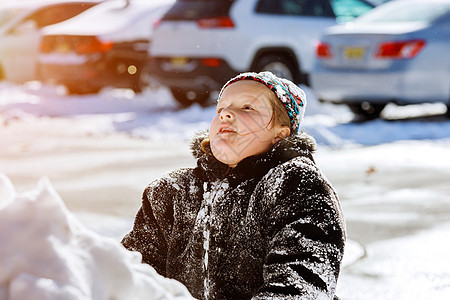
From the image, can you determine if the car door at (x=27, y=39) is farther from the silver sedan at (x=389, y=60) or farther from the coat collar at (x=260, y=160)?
the coat collar at (x=260, y=160)

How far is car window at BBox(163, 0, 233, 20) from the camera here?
10.5 meters

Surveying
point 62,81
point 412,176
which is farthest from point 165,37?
point 412,176

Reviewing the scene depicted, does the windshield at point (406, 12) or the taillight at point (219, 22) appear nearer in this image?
the windshield at point (406, 12)

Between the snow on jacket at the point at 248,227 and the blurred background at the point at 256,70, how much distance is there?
128 centimetres

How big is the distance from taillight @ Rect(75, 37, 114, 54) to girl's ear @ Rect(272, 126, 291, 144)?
33.6 ft

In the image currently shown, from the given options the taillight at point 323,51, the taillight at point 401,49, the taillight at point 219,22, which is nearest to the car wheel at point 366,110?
the taillight at point 323,51

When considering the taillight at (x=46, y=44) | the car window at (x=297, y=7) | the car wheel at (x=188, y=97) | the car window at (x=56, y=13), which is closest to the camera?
the car window at (x=297, y=7)

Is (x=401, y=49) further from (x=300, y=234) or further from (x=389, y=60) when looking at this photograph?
(x=300, y=234)

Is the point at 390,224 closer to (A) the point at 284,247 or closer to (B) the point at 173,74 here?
(A) the point at 284,247

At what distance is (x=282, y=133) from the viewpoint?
7.41 feet

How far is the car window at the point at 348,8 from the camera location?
36.1 feet

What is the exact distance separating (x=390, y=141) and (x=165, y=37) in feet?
13.8

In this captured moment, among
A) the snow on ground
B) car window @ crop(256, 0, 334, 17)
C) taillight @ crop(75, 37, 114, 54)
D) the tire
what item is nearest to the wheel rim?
the snow on ground

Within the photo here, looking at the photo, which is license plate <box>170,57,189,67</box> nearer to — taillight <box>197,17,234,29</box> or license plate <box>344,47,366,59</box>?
taillight <box>197,17,234,29</box>
